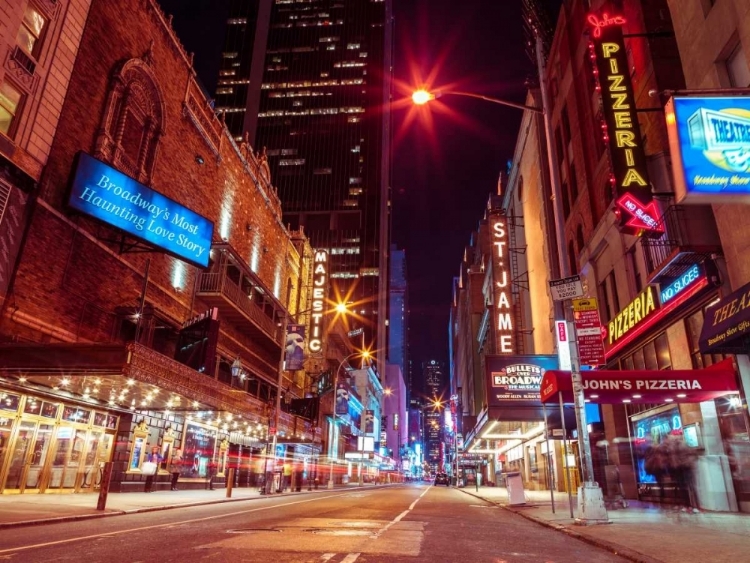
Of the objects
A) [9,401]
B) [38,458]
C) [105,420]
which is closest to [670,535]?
[9,401]

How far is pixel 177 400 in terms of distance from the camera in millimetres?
21969

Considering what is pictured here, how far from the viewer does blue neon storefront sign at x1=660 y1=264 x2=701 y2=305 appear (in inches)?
591

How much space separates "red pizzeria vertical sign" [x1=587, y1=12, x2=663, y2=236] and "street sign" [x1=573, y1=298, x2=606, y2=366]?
146 inches

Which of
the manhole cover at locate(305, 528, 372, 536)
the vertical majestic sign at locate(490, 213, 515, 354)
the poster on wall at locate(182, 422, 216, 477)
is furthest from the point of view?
the vertical majestic sign at locate(490, 213, 515, 354)

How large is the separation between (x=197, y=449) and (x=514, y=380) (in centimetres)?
1806

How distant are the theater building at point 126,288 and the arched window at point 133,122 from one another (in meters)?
0.07

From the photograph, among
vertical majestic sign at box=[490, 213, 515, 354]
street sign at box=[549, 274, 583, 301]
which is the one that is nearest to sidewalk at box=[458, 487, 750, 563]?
street sign at box=[549, 274, 583, 301]

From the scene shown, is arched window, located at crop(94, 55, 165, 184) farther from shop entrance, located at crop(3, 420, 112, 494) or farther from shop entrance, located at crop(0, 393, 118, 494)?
shop entrance, located at crop(3, 420, 112, 494)

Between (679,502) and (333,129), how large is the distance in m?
119

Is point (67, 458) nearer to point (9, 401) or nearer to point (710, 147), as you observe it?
point (9, 401)

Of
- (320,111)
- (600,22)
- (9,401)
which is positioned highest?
(320,111)

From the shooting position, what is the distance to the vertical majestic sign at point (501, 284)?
1629 inches

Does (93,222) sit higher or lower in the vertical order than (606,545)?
higher

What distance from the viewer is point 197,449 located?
29.5 metres
